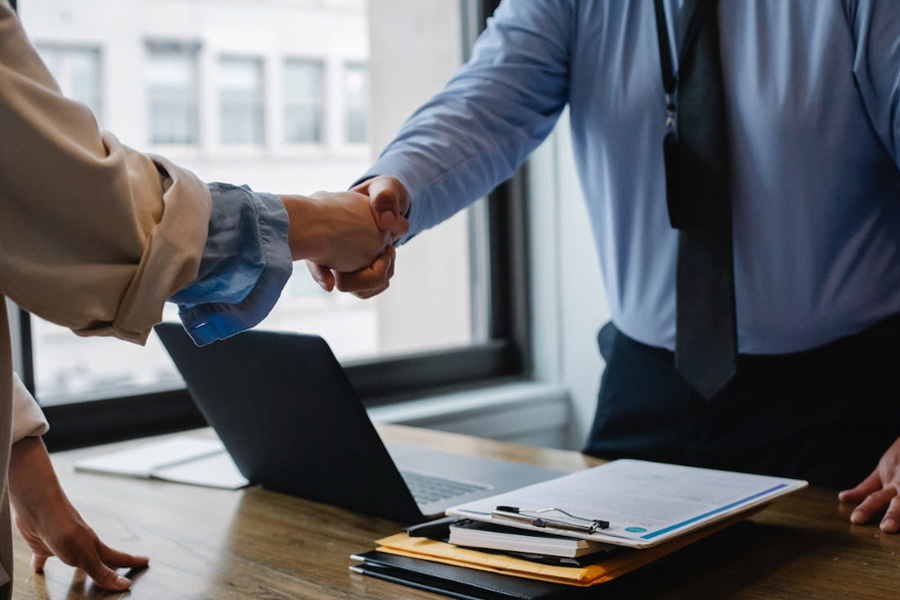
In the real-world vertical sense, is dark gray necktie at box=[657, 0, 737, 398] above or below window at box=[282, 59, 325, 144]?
below

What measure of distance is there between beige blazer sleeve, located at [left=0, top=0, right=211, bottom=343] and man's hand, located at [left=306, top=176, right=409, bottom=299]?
0.46 meters

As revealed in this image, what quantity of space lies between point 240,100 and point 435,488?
134 cm

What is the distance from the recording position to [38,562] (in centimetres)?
103

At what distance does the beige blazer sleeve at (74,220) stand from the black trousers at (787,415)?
33.0 inches

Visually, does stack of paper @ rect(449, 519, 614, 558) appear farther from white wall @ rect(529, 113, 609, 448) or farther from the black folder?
white wall @ rect(529, 113, 609, 448)

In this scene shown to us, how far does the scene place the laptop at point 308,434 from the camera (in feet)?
3.59

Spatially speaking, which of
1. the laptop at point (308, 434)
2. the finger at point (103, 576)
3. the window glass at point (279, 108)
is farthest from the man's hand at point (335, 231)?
the window glass at point (279, 108)

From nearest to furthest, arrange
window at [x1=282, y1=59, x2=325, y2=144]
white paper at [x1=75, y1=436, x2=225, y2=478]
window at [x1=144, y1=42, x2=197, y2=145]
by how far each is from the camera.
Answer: white paper at [x1=75, y1=436, x2=225, y2=478] < window at [x1=144, y1=42, x2=197, y2=145] < window at [x1=282, y1=59, x2=325, y2=144]

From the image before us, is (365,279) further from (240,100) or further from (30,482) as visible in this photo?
(240,100)

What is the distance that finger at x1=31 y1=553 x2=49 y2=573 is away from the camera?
40.5 inches

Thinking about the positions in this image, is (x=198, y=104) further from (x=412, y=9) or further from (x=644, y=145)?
(x=644, y=145)

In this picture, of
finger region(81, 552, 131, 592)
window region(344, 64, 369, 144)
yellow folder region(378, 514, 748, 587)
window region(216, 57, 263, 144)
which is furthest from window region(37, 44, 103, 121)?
yellow folder region(378, 514, 748, 587)

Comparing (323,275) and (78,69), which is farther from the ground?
(78,69)

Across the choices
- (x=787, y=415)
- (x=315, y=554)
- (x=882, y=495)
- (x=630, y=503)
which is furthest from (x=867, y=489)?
(x=315, y=554)
